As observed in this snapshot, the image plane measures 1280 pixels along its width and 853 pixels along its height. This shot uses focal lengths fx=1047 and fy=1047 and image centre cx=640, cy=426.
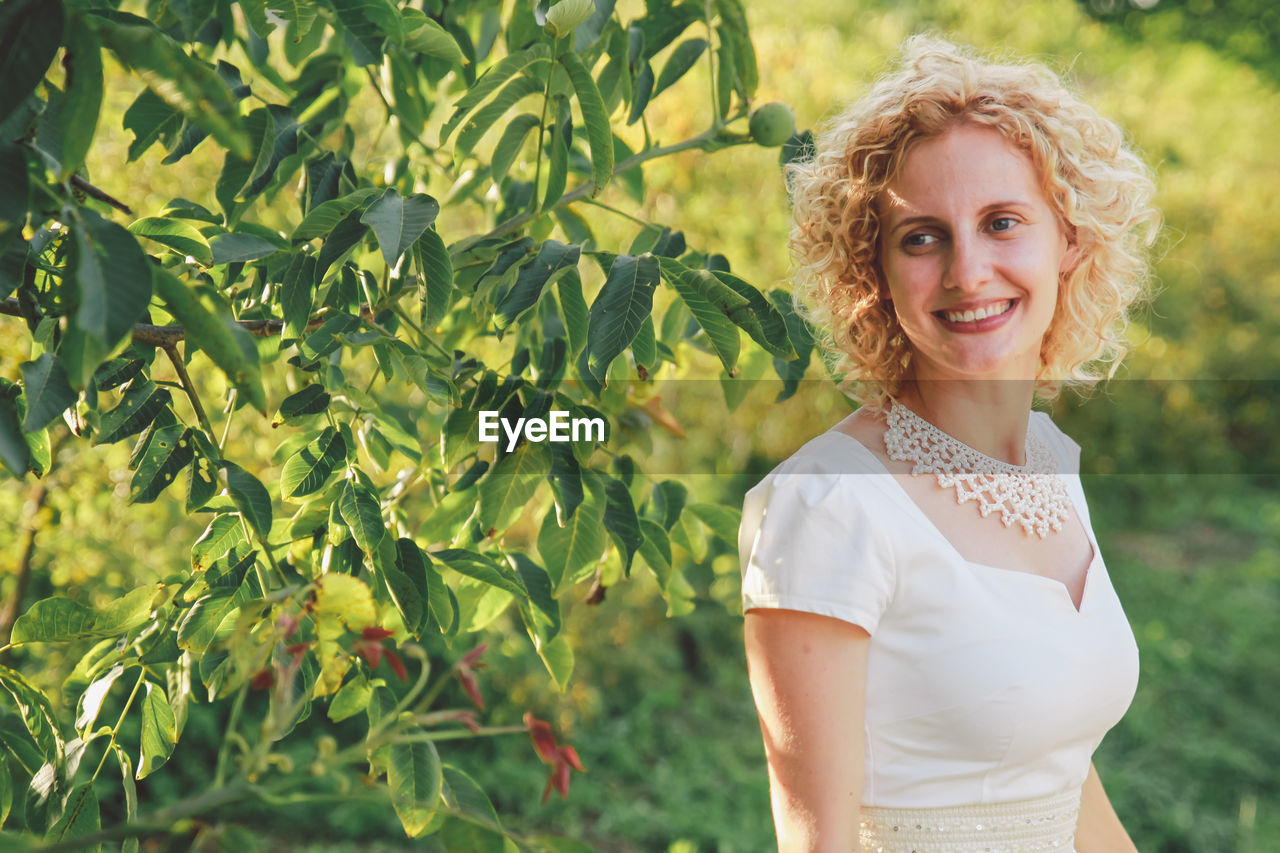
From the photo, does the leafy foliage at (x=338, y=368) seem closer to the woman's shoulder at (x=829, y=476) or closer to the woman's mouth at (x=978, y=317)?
the woman's shoulder at (x=829, y=476)

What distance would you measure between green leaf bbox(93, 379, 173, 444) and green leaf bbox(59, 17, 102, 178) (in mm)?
449

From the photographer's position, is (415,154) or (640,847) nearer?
(415,154)

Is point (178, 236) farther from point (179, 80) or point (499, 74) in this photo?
point (179, 80)

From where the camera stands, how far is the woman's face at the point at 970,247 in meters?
1.37

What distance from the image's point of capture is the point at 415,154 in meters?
1.85

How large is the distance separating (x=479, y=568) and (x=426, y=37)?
1.99 ft

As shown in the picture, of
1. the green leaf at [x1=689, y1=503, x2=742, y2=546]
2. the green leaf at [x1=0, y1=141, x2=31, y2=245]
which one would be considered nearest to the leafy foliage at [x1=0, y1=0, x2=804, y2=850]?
the green leaf at [x1=0, y1=141, x2=31, y2=245]

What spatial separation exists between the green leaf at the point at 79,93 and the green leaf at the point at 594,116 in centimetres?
55

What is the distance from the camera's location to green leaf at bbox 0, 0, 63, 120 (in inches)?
25.9

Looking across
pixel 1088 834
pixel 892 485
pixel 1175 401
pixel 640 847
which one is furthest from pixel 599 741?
pixel 1175 401

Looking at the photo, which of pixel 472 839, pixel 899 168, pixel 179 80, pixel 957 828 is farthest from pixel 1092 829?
pixel 179 80

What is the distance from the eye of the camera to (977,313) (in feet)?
4.58

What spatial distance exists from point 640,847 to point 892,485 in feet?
8.49

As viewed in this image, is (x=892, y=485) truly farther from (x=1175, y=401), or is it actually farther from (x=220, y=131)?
(x=1175, y=401)
